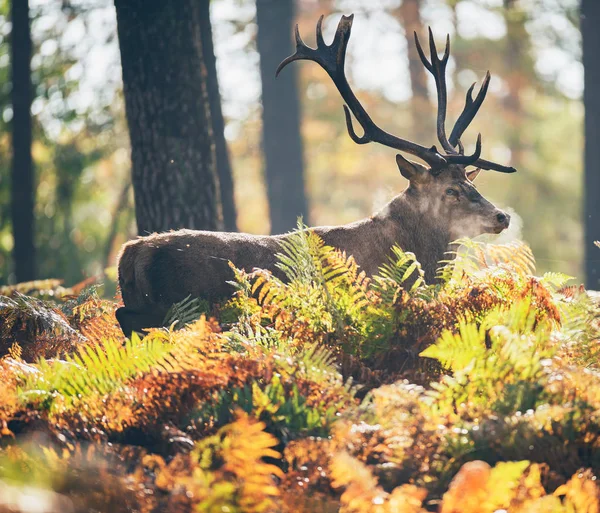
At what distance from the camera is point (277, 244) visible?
650cm

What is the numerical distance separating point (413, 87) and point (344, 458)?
23885 mm

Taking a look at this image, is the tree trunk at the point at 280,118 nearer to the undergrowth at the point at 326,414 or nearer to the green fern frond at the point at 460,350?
the undergrowth at the point at 326,414

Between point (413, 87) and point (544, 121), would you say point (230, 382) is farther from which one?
point (544, 121)

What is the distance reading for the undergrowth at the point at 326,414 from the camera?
2826 millimetres

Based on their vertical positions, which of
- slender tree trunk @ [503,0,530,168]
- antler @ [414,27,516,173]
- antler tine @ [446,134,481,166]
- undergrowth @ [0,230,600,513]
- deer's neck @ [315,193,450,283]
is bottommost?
undergrowth @ [0,230,600,513]

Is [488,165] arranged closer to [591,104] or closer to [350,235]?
[350,235]

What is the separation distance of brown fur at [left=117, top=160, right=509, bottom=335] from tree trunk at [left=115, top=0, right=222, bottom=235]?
1.33 m

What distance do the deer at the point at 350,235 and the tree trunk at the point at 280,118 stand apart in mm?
10392

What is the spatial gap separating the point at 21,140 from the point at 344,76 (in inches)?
406

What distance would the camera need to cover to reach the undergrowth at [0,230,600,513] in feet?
Result: 9.27

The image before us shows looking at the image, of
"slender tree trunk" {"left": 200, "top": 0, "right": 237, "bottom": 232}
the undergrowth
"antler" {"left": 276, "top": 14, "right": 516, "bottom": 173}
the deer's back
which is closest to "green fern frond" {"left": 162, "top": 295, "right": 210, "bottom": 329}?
the deer's back

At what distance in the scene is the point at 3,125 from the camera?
1906cm

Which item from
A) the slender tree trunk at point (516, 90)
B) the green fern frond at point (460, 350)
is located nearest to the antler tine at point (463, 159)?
the green fern frond at point (460, 350)

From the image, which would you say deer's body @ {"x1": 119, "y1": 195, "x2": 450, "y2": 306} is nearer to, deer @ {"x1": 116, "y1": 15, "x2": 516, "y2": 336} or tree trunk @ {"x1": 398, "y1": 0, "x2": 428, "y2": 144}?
deer @ {"x1": 116, "y1": 15, "x2": 516, "y2": 336}
